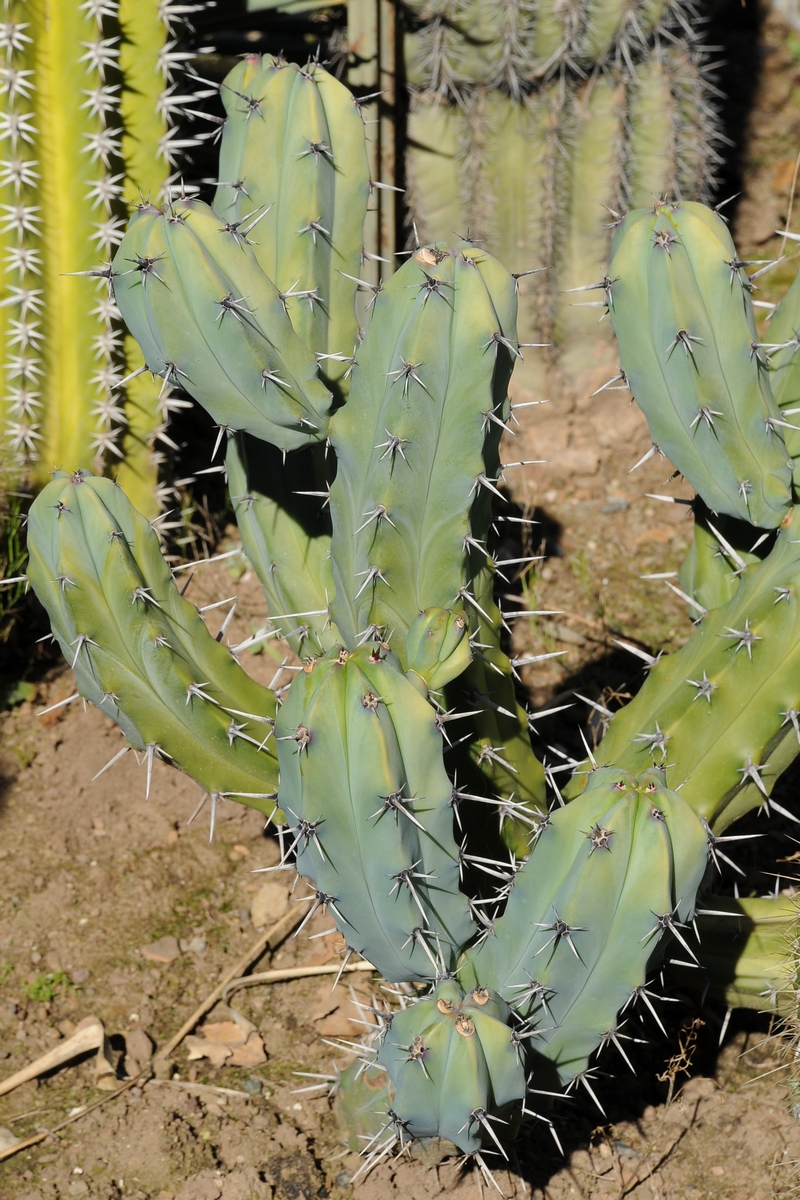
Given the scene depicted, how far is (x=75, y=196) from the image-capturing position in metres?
3.32

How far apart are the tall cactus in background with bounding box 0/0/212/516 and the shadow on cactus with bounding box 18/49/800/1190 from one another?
903 mm

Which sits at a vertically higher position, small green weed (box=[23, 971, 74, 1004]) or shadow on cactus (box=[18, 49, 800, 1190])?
shadow on cactus (box=[18, 49, 800, 1190])

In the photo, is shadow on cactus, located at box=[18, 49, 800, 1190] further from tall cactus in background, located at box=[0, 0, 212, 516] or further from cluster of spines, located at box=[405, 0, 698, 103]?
cluster of spines, located at box=[405, 0, 698, 103]

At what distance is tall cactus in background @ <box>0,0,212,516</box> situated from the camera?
3.18 m

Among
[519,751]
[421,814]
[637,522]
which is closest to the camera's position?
[421,814]

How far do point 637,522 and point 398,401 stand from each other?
2.29 m

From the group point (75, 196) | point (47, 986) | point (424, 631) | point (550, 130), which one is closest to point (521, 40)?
point (550, 130)

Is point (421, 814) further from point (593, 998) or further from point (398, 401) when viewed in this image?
point (398, 401)

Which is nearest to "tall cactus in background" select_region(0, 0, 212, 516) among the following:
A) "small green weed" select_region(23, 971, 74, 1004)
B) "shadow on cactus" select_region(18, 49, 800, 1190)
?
"shadow on cactus" select_region(18, 49, 800, 1190)

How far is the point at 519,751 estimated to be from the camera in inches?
96.3

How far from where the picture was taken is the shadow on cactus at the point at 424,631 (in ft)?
6.19

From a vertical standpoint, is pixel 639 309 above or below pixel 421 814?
above

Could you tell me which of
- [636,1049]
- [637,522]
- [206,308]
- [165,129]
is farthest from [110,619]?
[637,522]

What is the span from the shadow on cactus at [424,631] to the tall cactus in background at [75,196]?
90 centimetres
